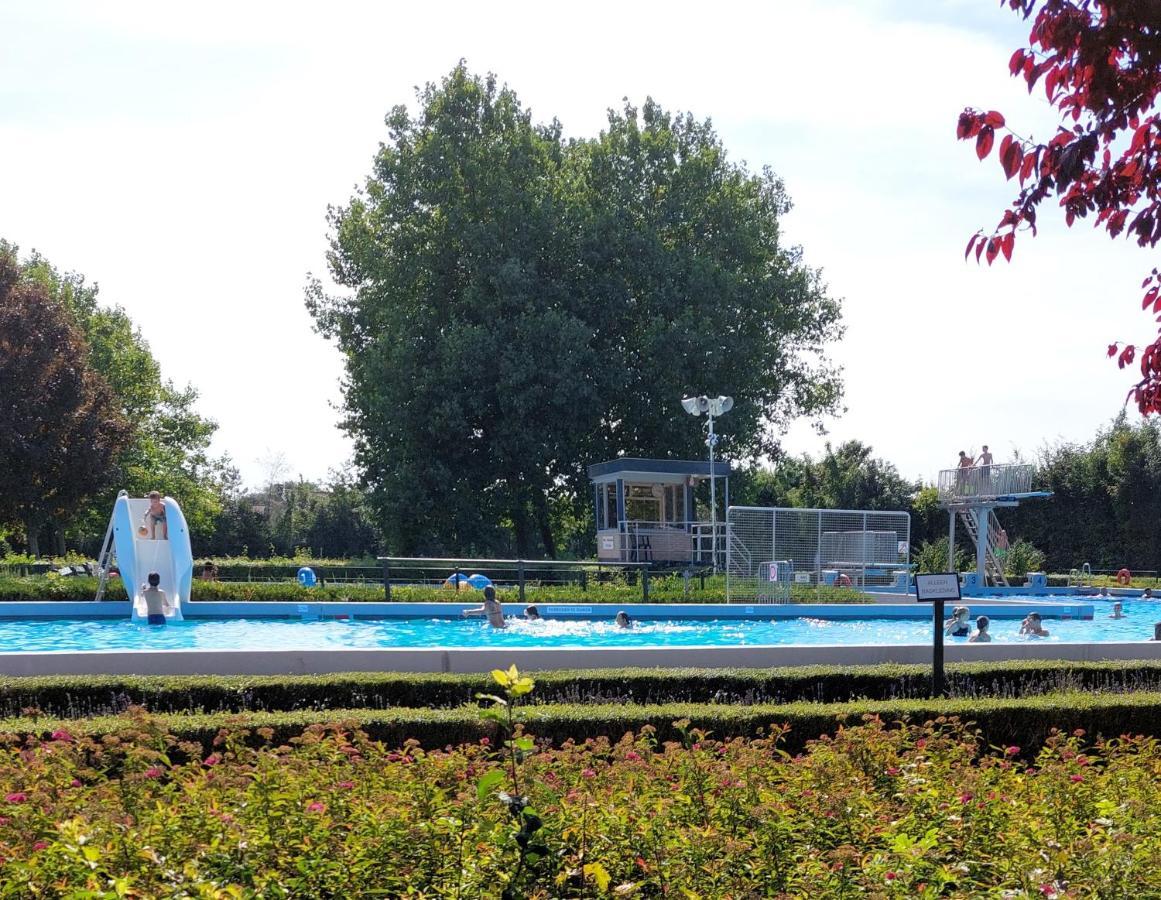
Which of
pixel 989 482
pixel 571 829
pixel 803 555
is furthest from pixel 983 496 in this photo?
pixel 571 829

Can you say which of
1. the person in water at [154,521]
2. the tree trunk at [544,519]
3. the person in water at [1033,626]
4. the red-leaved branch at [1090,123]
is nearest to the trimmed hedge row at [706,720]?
the red-leaved branch at [1090,123]

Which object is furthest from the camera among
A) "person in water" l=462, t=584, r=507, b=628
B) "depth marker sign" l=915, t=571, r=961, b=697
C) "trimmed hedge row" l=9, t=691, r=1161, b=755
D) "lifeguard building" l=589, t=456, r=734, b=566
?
"lifeguard building" l=589, t=456, r=734, b=566

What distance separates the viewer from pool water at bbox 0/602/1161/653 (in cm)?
2062

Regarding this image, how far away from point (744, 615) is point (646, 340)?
14.2m

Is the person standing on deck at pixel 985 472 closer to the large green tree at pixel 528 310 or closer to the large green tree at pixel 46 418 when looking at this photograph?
the large green tree at pixel 528 310

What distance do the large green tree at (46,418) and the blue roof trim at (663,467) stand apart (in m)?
16.2

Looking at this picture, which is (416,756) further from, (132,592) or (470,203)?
(470,203)

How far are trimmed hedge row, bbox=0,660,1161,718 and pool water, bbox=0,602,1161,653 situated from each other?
8652mm

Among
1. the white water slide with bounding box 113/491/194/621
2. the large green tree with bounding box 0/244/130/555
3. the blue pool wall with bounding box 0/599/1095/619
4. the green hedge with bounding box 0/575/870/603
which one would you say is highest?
the large green tree with bounding box 0/244/130/555

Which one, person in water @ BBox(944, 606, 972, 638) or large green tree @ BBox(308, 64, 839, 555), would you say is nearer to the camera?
person in water @ BBox(944, 606, 972, 638)

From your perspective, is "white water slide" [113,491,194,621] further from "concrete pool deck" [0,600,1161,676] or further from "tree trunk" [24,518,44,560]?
"tree trunk" [24,518,44,560]

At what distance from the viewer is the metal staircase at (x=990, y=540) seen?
33375 millimetres

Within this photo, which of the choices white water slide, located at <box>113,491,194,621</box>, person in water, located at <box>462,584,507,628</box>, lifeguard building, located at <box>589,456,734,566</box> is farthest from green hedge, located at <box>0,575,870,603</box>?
lifeguard building, located at <box>589,456,734,566</box>

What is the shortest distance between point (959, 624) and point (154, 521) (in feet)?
50.7
